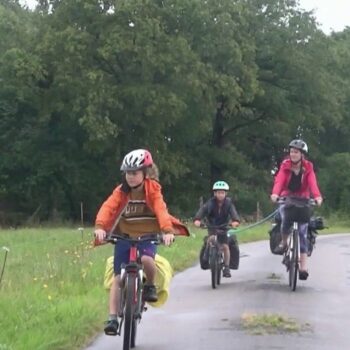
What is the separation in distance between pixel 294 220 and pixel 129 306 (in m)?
5.74

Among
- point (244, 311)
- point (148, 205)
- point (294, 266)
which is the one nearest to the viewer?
point (148, 205)

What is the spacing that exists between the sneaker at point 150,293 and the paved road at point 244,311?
1.65 feet

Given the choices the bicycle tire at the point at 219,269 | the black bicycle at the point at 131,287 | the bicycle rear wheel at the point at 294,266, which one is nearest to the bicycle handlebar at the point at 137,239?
the black bicycle at the point at 131,287

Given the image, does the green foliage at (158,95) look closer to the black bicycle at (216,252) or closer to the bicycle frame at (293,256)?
the black bicycle at (216,252)

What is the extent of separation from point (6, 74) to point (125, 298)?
43546 mm

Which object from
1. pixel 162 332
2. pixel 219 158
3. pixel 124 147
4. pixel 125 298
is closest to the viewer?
pixel 125 298

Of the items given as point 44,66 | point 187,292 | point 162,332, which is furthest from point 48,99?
point 162,332

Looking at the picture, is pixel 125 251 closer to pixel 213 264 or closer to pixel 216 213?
pixel 213 264

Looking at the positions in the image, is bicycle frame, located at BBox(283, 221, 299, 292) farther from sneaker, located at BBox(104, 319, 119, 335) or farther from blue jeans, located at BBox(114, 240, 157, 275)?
sneaker, located at BBox(104, 319, 119, 335)

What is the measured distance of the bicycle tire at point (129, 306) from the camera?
8.32 metres

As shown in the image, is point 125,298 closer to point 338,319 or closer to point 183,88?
point 338,319

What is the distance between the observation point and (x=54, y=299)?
11.2 metres

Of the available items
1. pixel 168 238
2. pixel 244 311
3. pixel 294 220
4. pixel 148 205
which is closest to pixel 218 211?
pixel 294 220

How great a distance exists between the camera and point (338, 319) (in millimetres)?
10852
